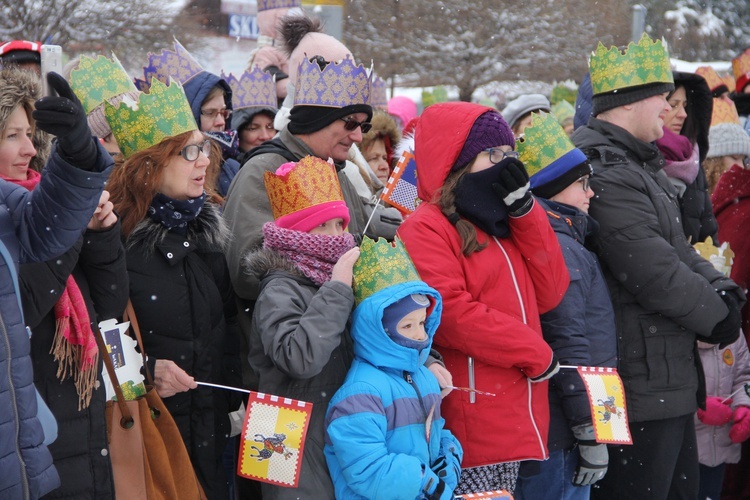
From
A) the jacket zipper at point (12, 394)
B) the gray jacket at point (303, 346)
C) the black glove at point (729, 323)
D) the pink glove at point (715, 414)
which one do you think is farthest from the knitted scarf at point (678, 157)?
the jacket zipper at point (12, 394)

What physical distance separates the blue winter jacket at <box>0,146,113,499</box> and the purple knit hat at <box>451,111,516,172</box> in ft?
5.25

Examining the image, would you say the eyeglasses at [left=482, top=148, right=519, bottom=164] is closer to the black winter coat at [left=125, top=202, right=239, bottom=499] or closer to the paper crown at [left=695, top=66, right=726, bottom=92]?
the black winter coat at [left=125, top=202, right=239, bottom=499]

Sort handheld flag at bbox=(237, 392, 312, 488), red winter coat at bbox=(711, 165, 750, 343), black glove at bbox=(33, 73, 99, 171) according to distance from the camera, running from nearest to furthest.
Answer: black glove at bbox=(33, 73, 99, 171)
handheld flag at bbox=(237, 392, 312, 488)
red winter coat at bbox=(711, 165, 750, 343)

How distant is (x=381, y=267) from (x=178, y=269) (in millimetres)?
819

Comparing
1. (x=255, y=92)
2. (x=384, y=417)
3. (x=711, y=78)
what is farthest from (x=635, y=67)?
(x=711, y=78)

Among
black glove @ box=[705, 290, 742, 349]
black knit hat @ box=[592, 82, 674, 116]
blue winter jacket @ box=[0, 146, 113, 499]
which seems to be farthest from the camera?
black knit hat @ box=[592, 82, 674, 116]

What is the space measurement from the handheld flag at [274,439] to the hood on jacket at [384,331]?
1.00ft

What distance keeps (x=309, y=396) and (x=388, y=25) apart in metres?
16.2

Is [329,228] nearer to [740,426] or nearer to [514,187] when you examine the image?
[514,187]

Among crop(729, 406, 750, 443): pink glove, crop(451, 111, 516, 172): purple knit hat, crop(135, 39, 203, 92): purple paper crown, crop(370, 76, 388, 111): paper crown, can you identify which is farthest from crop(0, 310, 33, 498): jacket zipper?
crop(370, 76, 388, 111): paper crown

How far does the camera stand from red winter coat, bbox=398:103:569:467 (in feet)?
12.1

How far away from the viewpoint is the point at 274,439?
3.46 metres

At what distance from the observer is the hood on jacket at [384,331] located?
3.48 metres

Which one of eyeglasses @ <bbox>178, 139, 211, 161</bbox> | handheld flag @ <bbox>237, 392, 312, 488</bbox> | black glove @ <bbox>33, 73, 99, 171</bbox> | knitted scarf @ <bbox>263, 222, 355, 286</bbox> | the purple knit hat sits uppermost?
black glove @ <bbox>33, 73, 99, 171</bbox>
